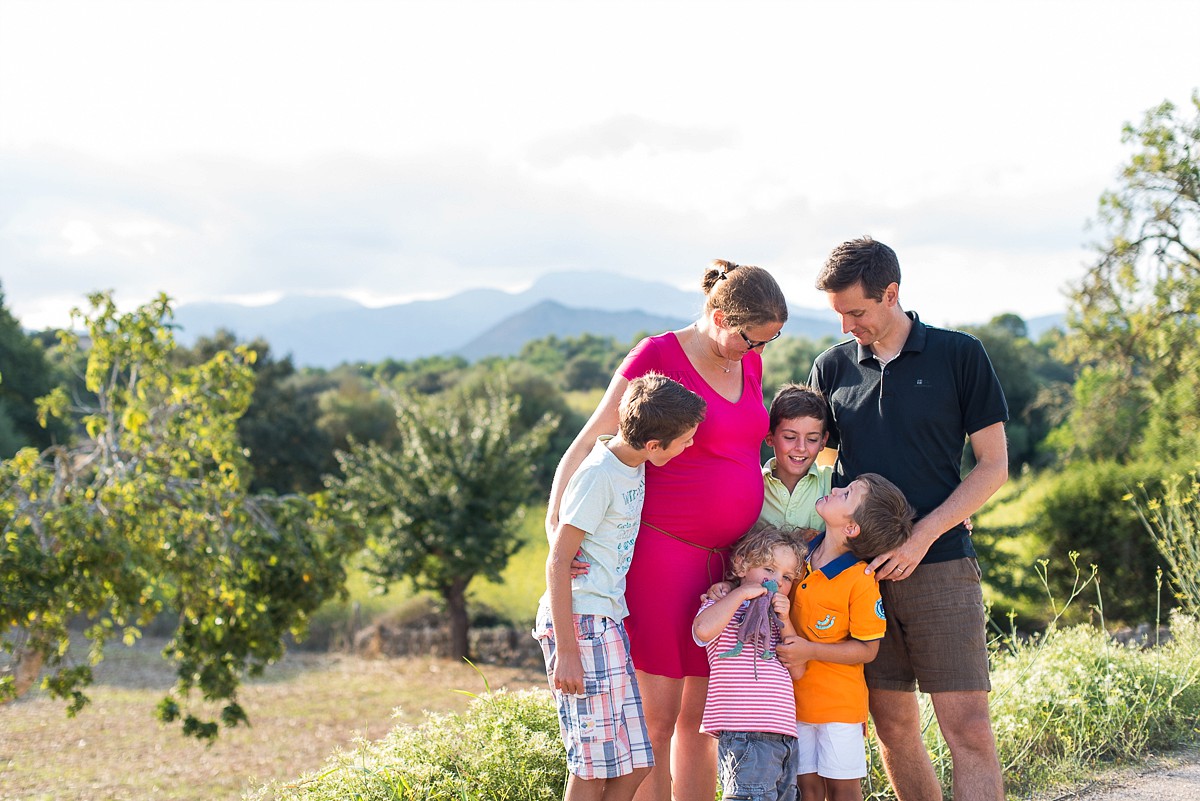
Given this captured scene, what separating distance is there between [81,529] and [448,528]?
31.3 feet

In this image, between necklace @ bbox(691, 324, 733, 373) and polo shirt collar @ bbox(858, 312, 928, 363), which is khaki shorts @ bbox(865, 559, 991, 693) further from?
necklace @ bbox(691, 324, 733, 373)

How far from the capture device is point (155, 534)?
6.80 m

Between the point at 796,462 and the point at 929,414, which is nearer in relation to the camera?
the point at 929,414

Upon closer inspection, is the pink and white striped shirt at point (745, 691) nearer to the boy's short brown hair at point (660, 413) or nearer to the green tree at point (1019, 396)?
the boy's short brown hair at point (660, 413)

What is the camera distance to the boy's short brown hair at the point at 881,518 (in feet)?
9.38

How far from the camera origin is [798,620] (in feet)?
9.84

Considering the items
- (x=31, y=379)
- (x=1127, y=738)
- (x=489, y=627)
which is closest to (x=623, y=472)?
(x=1127, y=738)

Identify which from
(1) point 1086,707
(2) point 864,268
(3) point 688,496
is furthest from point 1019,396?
(3) point 688,496

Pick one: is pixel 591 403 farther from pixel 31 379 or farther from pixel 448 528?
pixel 448 528

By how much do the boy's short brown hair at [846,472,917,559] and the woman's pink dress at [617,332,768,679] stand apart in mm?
359

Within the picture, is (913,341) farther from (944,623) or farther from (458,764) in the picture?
(458,764)

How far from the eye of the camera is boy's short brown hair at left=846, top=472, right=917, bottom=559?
9.38 ft

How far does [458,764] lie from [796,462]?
1657 mm

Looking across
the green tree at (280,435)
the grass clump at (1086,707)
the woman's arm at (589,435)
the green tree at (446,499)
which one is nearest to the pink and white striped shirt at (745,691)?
the woman's arm at (589,435)
